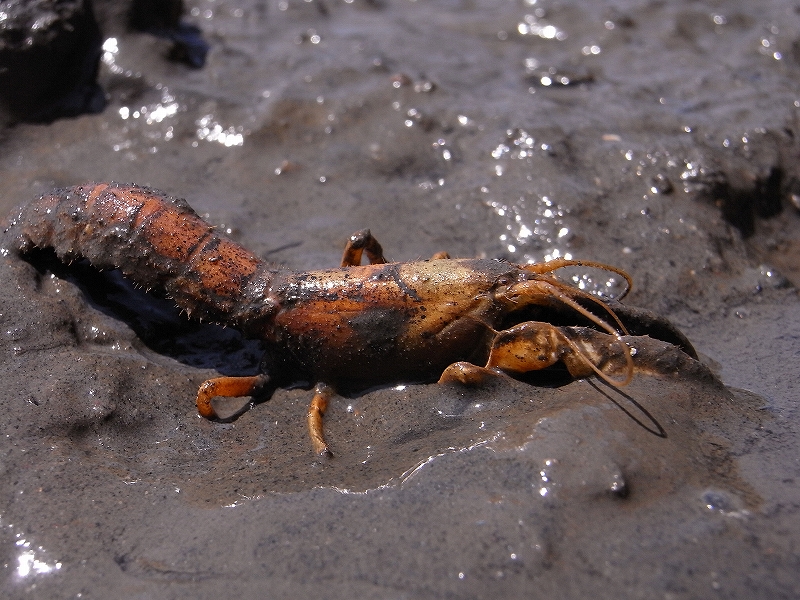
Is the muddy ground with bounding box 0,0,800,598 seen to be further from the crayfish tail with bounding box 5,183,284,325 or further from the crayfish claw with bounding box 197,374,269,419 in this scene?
the crayfish tail with bounding box 5,183,284,325

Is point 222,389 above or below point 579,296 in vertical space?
below

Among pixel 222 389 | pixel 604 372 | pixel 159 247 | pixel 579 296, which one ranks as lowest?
pixel 222 389

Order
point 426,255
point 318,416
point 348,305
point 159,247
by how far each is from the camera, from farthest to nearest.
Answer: point 426,255 < point 159,247 < point 348,305 < point 318,416

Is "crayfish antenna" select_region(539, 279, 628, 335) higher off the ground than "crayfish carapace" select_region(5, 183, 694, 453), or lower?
higher

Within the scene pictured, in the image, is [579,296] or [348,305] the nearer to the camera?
[579,296]

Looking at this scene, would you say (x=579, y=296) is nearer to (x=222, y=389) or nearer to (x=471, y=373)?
(x=471, y=373)

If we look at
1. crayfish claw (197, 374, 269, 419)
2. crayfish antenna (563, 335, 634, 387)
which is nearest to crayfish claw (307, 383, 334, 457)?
crayfish claw (197, 374, 269, 419)

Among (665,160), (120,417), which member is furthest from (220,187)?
(665,160)

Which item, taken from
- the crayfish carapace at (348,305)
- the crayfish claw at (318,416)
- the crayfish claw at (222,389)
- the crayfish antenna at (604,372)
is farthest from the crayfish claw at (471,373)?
the crayfish claw at (222,389)

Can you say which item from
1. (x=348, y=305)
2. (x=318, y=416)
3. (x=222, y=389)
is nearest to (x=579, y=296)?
(x=348, y=305)
